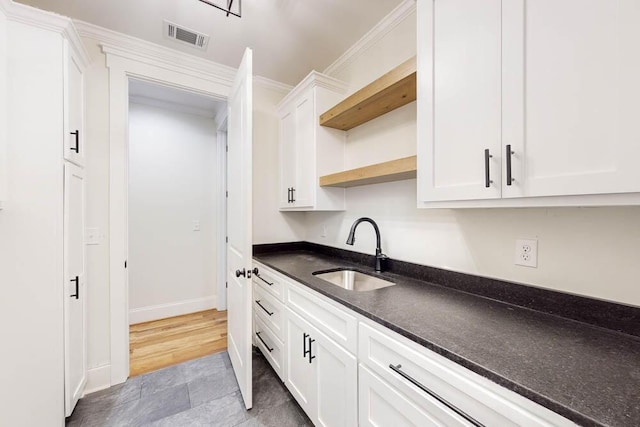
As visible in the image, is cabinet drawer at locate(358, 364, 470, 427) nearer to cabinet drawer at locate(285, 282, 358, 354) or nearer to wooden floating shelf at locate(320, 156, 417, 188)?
cabinet drawer at locate(285, 282, 358, 354)

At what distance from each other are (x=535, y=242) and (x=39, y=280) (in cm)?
235

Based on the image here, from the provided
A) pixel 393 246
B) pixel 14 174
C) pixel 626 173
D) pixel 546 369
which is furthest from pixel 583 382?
pixel 14 174

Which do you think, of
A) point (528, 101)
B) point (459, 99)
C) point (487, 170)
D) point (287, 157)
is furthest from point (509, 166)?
point (287, 157)

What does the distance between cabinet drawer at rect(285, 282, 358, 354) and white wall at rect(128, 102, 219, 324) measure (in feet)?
7.04

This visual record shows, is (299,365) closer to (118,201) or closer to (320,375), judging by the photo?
(320,375)

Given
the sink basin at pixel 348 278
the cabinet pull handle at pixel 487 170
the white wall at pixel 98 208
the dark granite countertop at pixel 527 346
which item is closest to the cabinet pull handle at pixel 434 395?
the dark granite countertop at pixel 527 346

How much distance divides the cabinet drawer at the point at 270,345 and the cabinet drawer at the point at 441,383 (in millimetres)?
911

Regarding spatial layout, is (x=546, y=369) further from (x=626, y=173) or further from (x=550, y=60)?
(x=550, y=60)

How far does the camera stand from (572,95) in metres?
0.75

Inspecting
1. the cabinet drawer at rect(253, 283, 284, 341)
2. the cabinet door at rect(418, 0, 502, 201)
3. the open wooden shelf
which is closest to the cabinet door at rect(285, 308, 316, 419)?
the cabinet drawer at rect(253, 283, 284, 341)

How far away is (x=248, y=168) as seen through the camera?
1588 millimetres

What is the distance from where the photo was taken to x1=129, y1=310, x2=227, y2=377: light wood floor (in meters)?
2.20

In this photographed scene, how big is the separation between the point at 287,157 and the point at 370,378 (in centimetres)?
190

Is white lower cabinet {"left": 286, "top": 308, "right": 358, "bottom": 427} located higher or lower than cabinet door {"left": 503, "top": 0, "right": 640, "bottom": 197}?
lower
